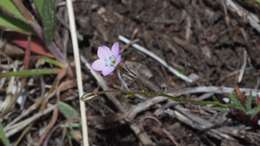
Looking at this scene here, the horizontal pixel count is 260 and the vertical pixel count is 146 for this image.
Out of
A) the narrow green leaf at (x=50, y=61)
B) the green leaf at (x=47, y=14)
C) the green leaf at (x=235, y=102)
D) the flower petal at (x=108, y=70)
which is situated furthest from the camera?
the narrow green leaf at (x=50, y=61)

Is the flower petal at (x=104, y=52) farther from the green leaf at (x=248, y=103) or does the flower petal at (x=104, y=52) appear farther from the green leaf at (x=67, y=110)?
the green leaf at (x=248, y=103)

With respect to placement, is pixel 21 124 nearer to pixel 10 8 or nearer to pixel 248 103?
pixel 10 8

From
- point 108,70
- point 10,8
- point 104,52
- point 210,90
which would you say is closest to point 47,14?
point 10,8

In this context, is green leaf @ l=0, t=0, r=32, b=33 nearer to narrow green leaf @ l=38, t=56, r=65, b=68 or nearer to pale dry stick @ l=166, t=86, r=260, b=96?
narrow green leaf @ l=38, t=56, r=65, b=68

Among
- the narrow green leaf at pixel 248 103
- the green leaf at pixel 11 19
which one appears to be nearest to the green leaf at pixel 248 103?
the narrow green leaf at pixel 248 103

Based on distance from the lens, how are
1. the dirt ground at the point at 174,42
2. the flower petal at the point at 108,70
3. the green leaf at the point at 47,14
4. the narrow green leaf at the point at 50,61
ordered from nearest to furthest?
the flower petal at the point at 108,70 → the green leaf at the point at 47,14 → the dirt ground at the point at 174,42 → the narrow green leaf at the point at 50,61

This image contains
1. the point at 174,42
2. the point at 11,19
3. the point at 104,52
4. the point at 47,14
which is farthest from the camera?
the point at 174,42

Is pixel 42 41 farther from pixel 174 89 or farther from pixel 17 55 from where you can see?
pixel 174 89
